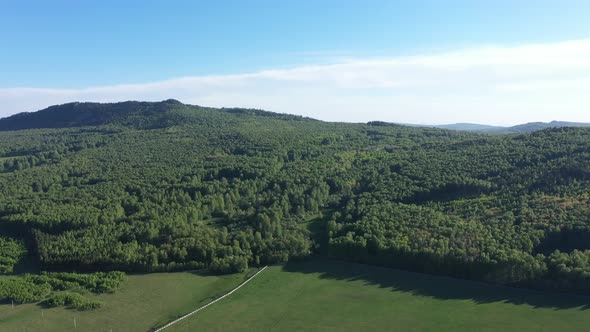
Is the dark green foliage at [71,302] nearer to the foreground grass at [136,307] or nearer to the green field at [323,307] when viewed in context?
the foreground grass at [136,307]

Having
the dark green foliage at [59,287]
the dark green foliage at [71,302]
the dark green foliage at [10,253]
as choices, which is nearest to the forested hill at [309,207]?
the dark green foliage at [10,253]

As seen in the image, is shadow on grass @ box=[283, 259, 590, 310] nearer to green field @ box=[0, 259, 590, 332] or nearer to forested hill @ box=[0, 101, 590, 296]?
green field @ box=[0, 259, 590, 332]

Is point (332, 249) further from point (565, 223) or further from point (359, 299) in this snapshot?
point (565, 223)

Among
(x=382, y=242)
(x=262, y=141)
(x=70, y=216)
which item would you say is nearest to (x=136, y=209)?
(x=70, y=216)

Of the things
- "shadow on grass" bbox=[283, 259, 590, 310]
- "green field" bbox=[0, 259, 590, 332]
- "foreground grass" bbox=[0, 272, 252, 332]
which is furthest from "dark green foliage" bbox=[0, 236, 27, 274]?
"shadow on grass" bbox=[283, 259, 590, 310]

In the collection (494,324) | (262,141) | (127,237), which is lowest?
(494,324)
